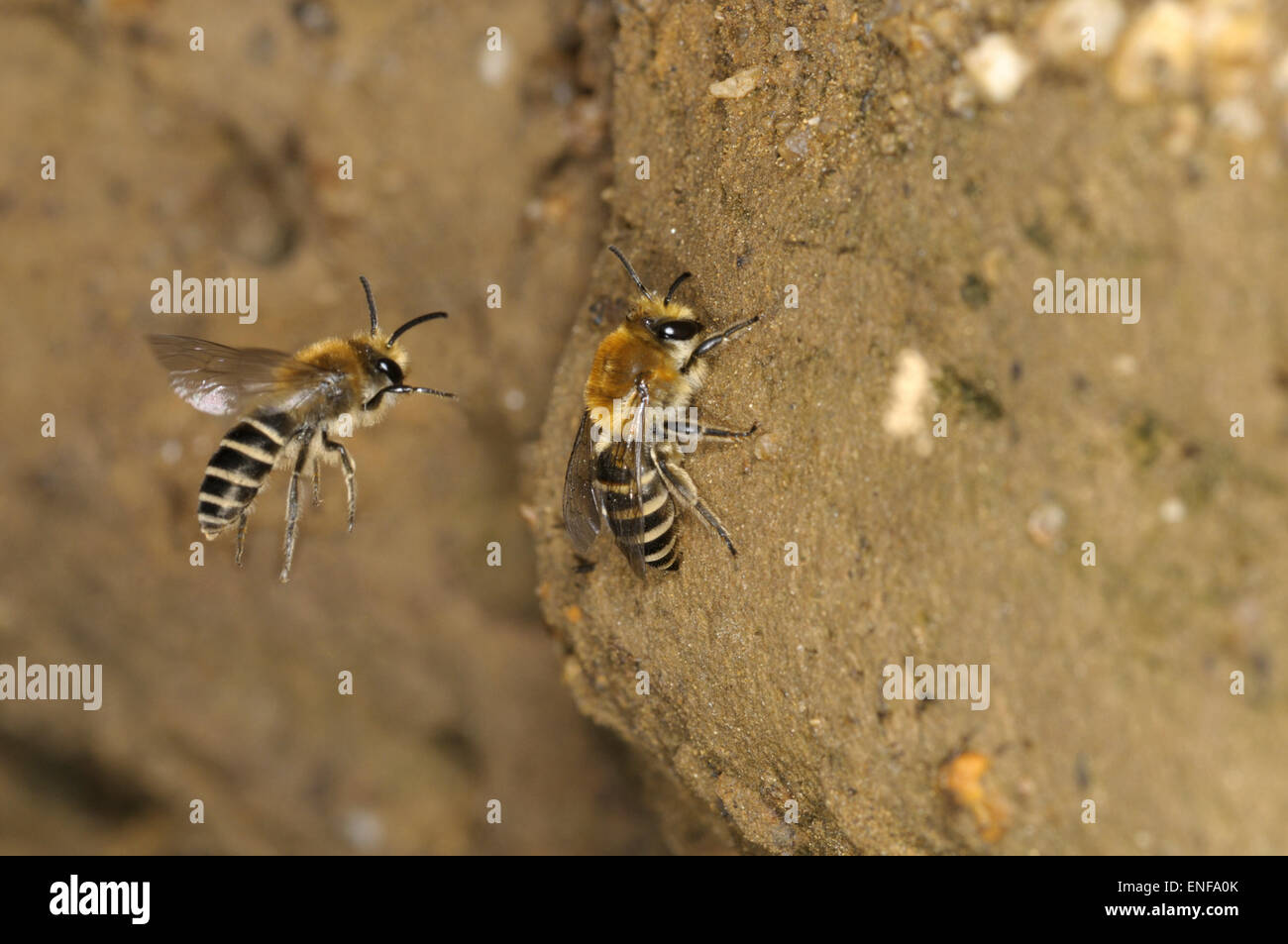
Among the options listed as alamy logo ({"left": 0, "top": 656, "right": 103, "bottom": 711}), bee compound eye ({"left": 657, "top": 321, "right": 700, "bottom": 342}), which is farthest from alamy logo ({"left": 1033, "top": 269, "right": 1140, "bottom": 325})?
alamy logo ({"left": 0, "top": 656, "right": 103, "bottom": 711})

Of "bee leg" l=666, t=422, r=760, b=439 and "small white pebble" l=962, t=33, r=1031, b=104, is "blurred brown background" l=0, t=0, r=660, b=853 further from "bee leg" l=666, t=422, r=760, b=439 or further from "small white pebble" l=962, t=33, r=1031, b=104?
"small white pebble" l=962, t=33, r=1031, b=104

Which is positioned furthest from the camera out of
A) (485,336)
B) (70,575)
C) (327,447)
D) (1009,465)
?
(70,575)

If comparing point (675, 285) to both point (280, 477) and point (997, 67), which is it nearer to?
point (997, 67)

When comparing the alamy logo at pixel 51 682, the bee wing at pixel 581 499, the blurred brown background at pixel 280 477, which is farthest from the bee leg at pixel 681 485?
the alamy logo at pixel 51 682

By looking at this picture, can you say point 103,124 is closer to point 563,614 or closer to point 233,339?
point 233,339

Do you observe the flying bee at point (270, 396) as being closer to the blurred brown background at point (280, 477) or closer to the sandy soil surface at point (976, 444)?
the blurred brown background at point (280, 477)
